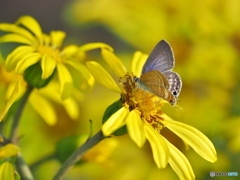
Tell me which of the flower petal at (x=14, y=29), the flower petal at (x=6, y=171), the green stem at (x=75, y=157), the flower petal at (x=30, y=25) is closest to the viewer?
the flower petal at (x=6, y=171)

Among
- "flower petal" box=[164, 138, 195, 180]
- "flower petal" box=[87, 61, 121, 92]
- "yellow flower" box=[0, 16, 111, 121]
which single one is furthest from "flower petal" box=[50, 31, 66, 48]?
"flower petal" box=[164, 138, 195, 180]

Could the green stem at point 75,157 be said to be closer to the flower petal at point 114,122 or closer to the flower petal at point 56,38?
the flower petal at point 114,122

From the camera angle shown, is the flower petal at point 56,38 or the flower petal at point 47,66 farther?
the flower petal at point 56,38

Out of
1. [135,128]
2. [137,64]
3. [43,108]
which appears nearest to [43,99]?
[43,108]

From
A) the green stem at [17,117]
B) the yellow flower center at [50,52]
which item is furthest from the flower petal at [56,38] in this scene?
the green stem at [17,117]

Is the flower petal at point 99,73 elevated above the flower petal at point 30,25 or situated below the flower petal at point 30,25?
below

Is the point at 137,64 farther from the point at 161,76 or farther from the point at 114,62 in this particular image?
the point at 161,76

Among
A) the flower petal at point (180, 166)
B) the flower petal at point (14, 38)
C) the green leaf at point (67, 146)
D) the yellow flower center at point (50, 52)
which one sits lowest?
the flower petal at point (180, 166)

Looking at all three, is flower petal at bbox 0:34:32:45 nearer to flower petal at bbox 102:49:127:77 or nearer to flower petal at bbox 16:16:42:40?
flower petal at bbox 16:16:42:40
